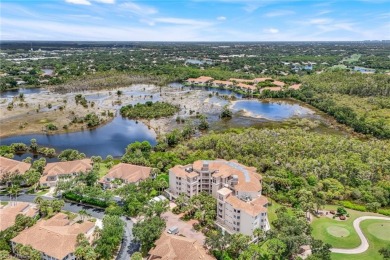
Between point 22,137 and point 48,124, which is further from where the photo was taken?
point 48,124

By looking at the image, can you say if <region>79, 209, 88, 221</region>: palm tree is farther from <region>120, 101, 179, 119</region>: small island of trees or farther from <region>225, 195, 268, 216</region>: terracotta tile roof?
<region>120, 101, 179, 119</region>: small island of trees

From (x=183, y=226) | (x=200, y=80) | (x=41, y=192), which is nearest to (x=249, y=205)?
(x=183, y=226)

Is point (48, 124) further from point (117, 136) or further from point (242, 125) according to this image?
point (242, 125)

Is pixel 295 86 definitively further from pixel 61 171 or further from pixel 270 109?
pixel 61 171

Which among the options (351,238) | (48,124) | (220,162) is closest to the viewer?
(351,238)

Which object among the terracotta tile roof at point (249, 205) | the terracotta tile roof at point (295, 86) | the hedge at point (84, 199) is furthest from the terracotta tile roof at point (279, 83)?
the hedge at point (84, 199)

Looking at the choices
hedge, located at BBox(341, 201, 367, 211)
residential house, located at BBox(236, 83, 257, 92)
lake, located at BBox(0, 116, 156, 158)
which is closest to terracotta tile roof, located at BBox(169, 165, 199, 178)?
hedge, located at BBox(341, 201, 367, 211)

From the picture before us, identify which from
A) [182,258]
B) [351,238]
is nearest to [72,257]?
[182,258]
